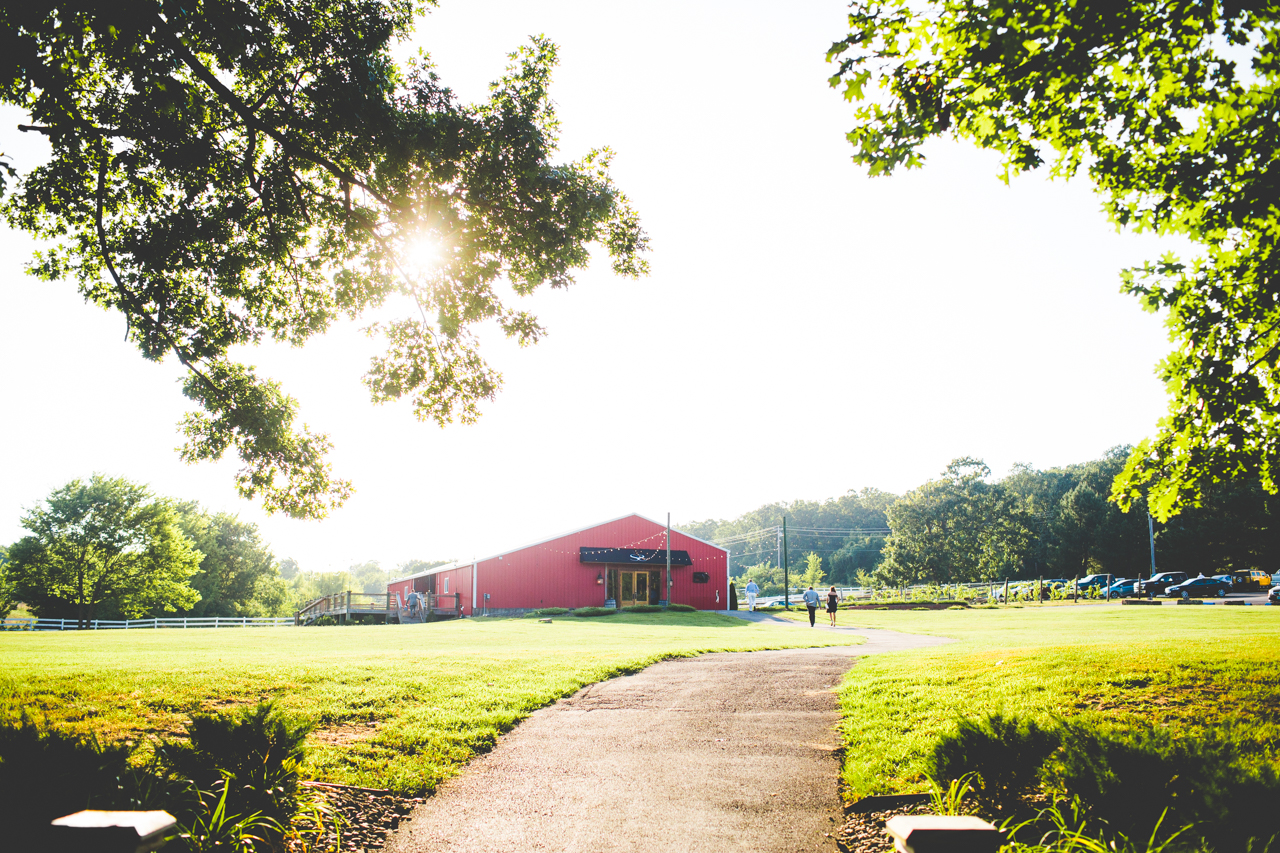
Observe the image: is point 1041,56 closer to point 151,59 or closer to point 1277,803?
point 1277,803

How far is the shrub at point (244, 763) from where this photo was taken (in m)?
3.88

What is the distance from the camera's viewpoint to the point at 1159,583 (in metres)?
46.2

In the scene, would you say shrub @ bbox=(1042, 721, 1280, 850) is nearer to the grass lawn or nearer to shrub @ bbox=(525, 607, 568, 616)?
the grass lawn

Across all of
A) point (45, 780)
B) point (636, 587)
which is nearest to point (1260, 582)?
point (636, 587)

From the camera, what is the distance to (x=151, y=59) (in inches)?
273

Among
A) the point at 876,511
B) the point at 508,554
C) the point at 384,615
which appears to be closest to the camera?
the point at 508,554

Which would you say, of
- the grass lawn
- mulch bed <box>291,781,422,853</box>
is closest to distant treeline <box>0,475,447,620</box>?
the grass lawn

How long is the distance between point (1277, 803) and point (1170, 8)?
6.11 metres

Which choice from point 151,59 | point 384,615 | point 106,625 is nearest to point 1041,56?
point 151,59

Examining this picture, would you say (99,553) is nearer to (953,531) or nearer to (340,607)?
(340,607)

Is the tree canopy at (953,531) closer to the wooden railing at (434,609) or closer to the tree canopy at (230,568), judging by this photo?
the wooden railing at (434,609)

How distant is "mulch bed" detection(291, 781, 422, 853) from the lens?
163 inches

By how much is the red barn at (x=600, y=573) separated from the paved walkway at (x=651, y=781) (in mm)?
29126

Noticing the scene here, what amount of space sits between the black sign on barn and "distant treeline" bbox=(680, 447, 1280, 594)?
26.2m
